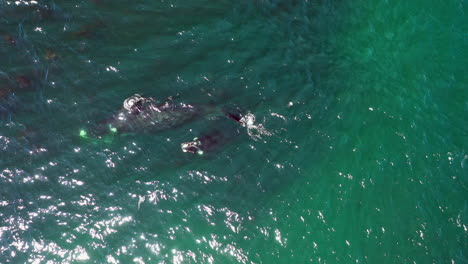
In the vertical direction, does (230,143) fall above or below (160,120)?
below

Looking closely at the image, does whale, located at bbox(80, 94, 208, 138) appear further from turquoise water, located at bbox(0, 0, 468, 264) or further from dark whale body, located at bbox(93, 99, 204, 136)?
turquoise water, located at bbox(0, 0, 468, 264)

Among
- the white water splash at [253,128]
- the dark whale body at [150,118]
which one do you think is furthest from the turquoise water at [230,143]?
the dark whale body at [150,118]

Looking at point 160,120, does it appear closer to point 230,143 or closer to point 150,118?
point 150,118

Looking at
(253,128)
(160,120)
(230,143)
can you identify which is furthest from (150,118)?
(253,128)

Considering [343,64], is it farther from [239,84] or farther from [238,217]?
[238,217]

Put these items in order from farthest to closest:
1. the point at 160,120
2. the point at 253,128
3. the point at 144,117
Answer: the point at 253,128
the point at 160,120
the point at 144,117

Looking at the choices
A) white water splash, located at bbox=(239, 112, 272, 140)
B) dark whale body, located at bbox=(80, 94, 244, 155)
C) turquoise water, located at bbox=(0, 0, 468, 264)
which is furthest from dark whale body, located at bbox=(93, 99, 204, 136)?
white water splash, located at bbox=(239, 112, 272, 140)

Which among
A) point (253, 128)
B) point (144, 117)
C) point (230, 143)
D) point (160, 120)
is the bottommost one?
point (230, 143)

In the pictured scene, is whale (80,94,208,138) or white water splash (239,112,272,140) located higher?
whale (80,94,208,138)

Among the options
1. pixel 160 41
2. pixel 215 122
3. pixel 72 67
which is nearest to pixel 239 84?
pixel 215 122
